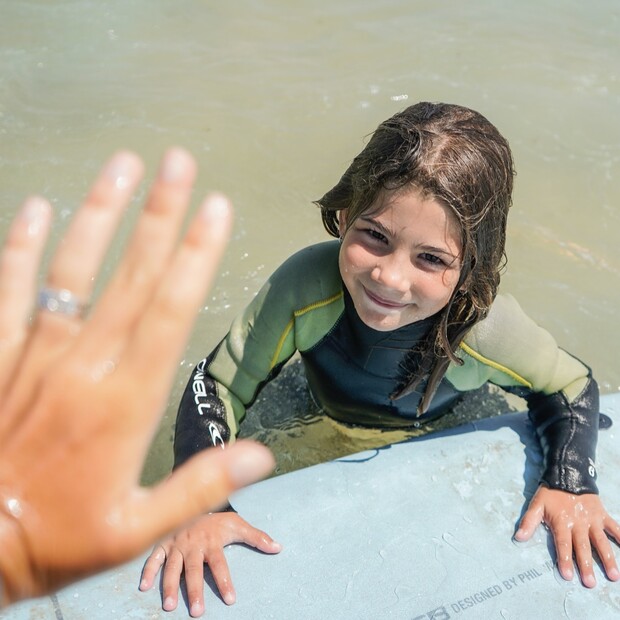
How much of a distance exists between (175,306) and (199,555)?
1.05 m

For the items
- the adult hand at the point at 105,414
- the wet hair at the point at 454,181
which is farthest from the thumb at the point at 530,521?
the adult hand at the point at 105,414

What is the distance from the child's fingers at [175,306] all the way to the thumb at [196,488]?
90 millimetres

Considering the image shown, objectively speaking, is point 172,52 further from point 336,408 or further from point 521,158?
point 336,408

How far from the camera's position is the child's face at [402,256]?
1.70 m

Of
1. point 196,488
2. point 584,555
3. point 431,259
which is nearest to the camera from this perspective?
point 196,488

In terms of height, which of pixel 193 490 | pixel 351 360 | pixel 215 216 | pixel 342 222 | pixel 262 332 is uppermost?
pixel 215 216

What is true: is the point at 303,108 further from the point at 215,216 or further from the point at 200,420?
the point at 215,216

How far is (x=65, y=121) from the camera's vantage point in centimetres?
388

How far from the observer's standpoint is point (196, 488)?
84cm

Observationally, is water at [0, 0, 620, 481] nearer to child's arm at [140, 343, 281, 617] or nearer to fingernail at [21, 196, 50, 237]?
child's arm at [140, 343, 281, 617]

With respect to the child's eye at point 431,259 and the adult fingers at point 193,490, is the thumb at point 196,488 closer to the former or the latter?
the adult fingers at point 193,490

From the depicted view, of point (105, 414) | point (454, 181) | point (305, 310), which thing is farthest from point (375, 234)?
point (105, 414)

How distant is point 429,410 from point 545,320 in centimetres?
109

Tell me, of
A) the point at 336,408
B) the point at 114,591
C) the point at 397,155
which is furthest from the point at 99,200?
the point at 336,408
